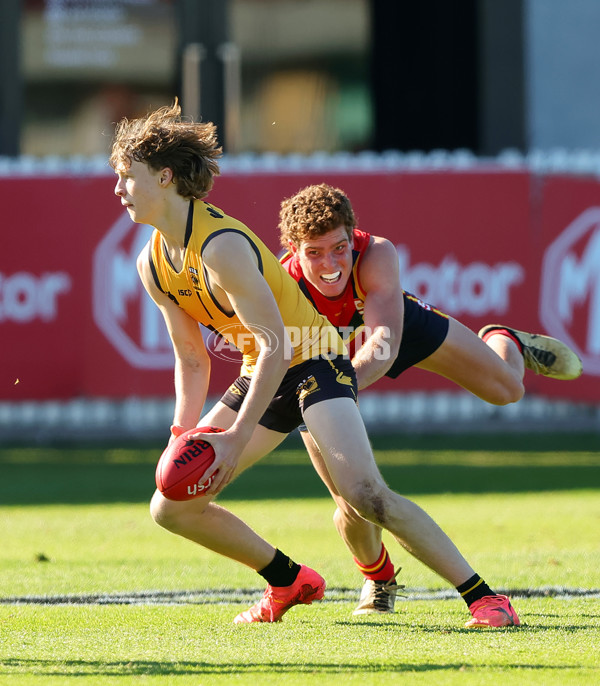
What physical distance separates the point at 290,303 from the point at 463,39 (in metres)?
12.2

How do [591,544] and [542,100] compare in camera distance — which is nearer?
[591,544]

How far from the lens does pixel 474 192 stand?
1225cm

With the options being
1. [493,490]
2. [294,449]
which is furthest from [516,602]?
[294,449]

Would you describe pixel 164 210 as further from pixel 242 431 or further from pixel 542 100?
pixel 542 100

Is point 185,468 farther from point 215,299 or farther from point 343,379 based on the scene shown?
point 343,379

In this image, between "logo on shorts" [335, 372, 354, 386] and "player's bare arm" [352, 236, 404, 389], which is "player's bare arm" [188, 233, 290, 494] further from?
"player's bare arm" [352, 236, 404, 389]

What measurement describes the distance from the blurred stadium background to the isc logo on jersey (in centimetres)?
2

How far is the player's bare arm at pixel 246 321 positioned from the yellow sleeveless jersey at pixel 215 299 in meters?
0.06

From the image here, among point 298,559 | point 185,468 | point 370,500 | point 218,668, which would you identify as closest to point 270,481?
point 298,559

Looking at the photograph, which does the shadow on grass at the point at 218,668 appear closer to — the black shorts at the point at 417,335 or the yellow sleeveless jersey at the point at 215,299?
the yellow sleeveless jersey at the point at 215,299

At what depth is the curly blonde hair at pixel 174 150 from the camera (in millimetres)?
5074

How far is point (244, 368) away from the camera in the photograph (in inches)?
225

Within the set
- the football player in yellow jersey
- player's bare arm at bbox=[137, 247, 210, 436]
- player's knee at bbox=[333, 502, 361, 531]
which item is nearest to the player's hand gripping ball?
the football player in yellow jersey

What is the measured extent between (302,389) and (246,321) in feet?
2.12
